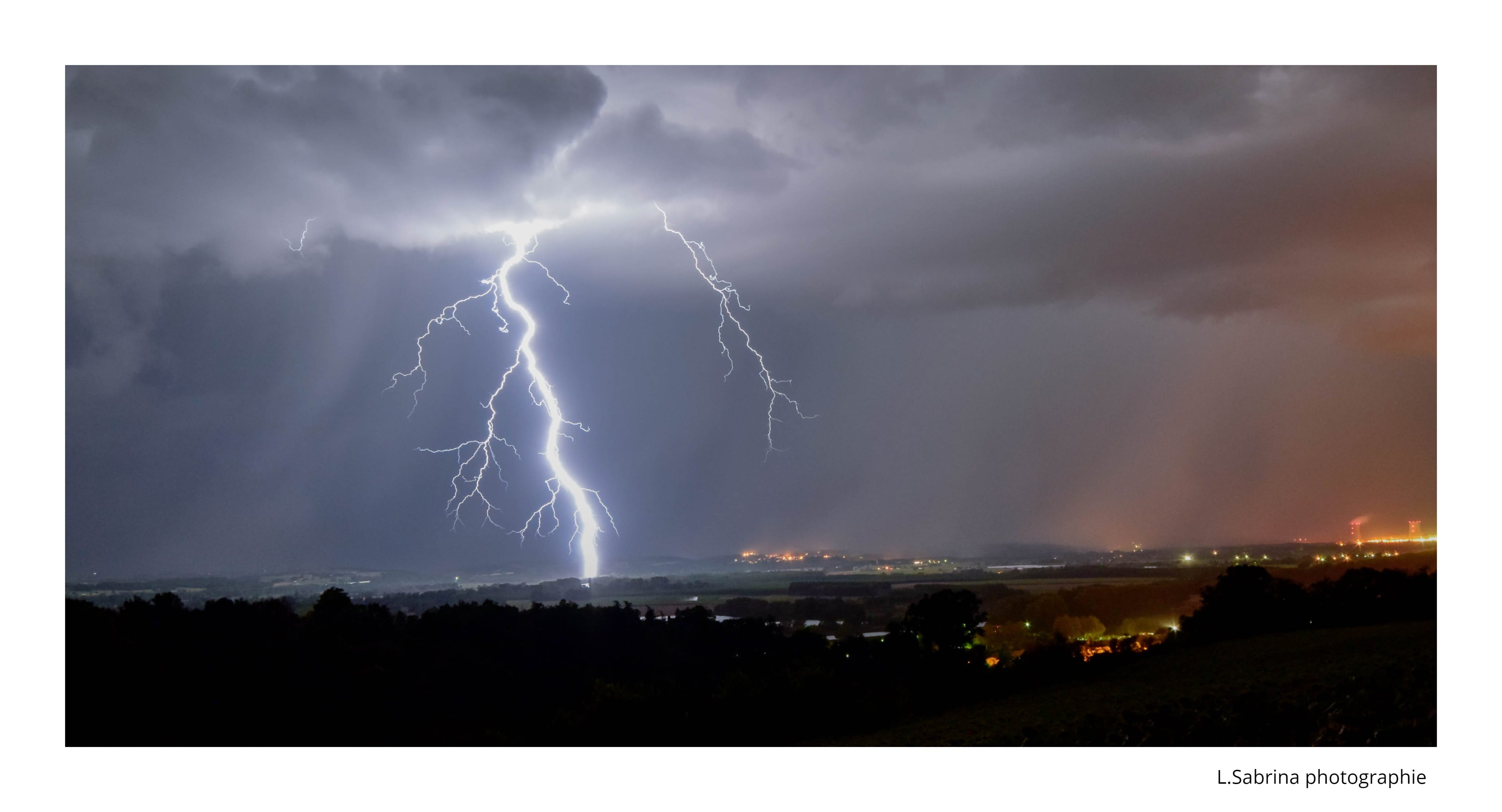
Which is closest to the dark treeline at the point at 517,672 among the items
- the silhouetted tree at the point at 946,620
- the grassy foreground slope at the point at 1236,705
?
→ the silhouetted tree at the point at 946,620

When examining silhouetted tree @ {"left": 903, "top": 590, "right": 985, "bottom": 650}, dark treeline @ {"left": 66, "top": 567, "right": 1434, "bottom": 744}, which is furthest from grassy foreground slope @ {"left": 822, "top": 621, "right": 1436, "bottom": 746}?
silhouetted tree @ {"left": 903, "top": 590, "right": 985, "bottom": 650}

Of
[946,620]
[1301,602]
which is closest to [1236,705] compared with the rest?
[946,620]

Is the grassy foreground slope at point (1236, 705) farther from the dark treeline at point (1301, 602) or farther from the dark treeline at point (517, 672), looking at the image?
the dark treeline at point (1301, 602)

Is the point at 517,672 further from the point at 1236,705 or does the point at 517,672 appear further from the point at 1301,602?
the point at 1301,602
